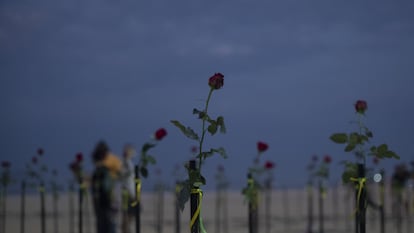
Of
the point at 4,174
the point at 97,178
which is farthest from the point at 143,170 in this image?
the point at 4,174

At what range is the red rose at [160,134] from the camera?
624 cm

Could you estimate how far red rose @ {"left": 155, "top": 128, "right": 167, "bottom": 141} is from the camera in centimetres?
624

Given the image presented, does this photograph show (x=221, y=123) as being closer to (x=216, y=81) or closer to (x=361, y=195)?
(x=216, y=81)

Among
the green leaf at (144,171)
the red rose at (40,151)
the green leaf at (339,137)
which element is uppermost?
the red rose at (40,151)

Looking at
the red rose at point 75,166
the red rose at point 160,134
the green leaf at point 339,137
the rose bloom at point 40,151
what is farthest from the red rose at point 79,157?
the green leaf at point 339,137

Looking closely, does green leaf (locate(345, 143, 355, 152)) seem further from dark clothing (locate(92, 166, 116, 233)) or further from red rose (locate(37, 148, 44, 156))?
red rose (locate(37, 148, 44, 156))

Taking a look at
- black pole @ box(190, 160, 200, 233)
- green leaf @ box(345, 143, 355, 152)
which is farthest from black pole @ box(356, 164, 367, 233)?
black pole @ box(190, 160, 200, 233)

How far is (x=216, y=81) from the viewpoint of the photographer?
3.61 meters

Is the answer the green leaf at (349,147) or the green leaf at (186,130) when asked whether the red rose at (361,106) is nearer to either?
the green leaf at (349,147)

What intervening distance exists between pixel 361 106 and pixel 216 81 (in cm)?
172

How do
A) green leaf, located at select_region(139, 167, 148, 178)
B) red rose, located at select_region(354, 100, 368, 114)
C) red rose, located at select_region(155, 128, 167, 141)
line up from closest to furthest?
red rose, located at select_region(354, 100, 368, 114) → green leaf, located at select_region(139, 167, 148, 178) → red rose, located at select_region(155, 128, 167, 141)

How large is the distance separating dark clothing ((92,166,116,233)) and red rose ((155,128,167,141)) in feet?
9.90

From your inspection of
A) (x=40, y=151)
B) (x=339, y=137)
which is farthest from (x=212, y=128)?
(x=40, y=151)

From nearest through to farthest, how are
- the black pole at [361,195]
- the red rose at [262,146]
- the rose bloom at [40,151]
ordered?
the black pole at [361,195] < the red rose at [262,146] < the rose bloom at [40,151]
